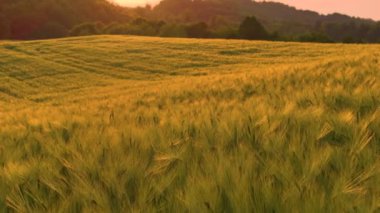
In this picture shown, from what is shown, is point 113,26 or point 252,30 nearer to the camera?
point 252,30

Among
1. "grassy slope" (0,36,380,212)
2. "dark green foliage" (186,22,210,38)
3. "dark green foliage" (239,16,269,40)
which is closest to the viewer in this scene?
"grassy slope" (0,36,380,212)

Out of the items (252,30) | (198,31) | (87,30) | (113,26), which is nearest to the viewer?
(252,30)

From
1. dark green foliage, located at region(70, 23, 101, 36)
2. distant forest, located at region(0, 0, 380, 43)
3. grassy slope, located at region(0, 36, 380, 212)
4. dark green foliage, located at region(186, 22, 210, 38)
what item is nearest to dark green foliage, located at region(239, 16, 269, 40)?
distant forest, located at region(0, 0, 380, 43)

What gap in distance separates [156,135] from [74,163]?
535 mm

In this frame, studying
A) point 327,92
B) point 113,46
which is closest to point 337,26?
point 113,46

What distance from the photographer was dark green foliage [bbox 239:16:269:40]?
53.4 meters

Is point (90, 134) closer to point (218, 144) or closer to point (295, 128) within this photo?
point (218, 144)

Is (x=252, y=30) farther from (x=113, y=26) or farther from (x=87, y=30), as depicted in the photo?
(x=87, y=30)

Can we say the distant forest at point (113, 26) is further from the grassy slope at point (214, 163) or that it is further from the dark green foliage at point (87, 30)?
the grassy slope at point (214, 163)

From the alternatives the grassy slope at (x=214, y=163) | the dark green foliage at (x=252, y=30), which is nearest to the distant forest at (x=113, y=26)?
the dark green foliage at (x=252, y=30)

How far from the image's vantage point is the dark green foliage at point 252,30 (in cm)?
5338

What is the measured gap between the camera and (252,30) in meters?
53.7

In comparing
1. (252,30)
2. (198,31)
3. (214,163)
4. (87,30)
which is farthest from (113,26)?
(214,163)

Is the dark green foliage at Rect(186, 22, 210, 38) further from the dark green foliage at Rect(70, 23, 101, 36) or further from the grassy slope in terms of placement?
the grassy slope
